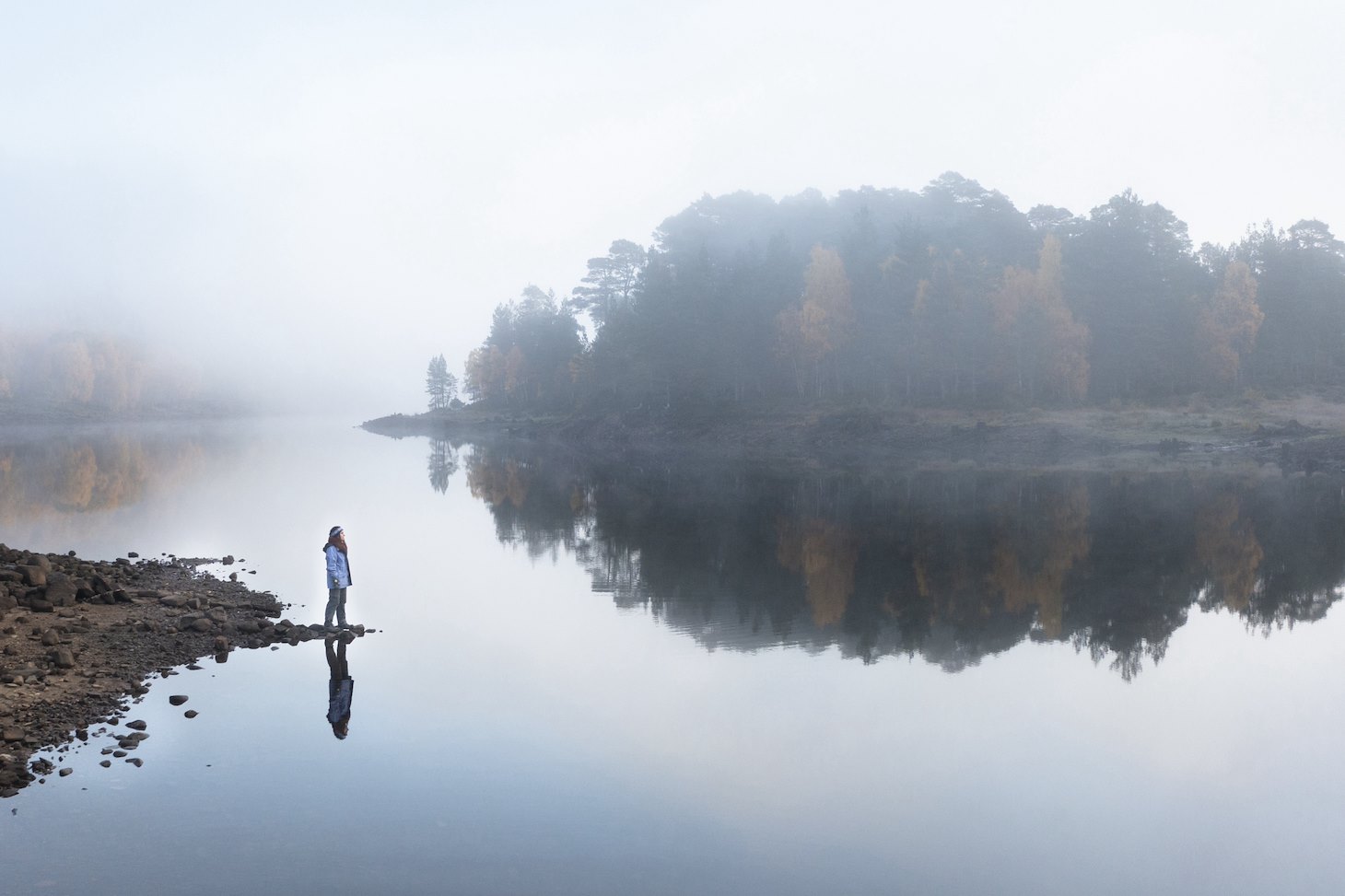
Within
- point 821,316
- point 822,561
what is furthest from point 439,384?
point 822,561

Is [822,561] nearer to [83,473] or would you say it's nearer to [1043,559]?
[1043,559]

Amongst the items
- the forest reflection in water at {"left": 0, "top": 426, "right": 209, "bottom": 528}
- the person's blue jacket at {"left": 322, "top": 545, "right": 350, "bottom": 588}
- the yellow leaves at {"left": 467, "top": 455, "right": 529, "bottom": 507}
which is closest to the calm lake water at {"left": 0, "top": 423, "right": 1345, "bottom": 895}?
the person's blue jacket at {"left": 322, "top": 545, "right": 350, "bottom": 588}

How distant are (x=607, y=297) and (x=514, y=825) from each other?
123906 millimetres

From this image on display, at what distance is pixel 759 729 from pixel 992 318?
228 ft

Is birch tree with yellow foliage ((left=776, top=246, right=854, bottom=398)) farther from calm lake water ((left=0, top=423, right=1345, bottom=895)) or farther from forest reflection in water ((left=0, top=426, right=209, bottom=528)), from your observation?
forest reflection in water ((left=0, top=426, right=209, bottom=528))

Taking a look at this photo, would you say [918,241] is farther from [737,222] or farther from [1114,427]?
[737,222]

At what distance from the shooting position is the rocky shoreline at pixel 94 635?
13242 millimetres

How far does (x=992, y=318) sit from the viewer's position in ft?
250

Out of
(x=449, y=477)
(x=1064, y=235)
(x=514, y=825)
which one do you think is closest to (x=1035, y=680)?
(x=514, y=825)

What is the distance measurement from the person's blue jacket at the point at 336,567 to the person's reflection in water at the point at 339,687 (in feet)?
3.94

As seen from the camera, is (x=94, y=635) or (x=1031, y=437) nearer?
(x=94, y=635)

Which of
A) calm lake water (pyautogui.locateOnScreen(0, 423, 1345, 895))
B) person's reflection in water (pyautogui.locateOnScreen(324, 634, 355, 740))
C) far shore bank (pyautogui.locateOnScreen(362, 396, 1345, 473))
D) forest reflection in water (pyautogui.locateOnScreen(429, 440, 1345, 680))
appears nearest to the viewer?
calm lake water (pyautogui.locateOnScreen(0, 423, 1345, 895))

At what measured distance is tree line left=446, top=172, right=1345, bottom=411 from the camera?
7575 centimetres

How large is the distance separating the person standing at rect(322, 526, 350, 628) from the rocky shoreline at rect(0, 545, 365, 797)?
506 mm
